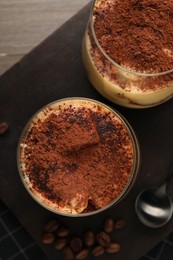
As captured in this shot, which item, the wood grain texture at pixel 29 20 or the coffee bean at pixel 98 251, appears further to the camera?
the wood grain texture at pixel 29 20

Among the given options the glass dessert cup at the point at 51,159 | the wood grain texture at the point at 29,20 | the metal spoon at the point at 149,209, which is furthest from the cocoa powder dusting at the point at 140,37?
the wood grain texture at the point at 29,20

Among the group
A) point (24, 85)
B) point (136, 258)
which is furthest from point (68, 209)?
point (24, 85)

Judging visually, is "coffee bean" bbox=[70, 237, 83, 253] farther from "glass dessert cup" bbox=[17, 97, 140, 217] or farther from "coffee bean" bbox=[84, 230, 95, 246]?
"glass dessert cup" bbox=[17, 97, 140, 217]

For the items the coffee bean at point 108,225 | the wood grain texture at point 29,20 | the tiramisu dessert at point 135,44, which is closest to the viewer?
the tiramisu dessert at point 135,44

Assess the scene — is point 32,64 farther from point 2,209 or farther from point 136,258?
point 136,258

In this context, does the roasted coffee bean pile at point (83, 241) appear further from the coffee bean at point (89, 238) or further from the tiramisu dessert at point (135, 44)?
the tiramisu dessert at point (135, 44)

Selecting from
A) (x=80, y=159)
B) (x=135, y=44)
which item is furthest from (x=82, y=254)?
(x=135, y=44)

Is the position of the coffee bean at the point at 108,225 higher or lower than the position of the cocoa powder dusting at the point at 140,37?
lower

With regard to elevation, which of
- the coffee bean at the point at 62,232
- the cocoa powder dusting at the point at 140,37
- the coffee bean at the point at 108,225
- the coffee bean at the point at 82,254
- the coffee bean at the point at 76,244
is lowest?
the coffee bean at the point at 82,254

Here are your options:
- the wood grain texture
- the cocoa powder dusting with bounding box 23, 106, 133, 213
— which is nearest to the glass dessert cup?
the cocoa powder dusting with bounding box 23, 106, 133, 213
